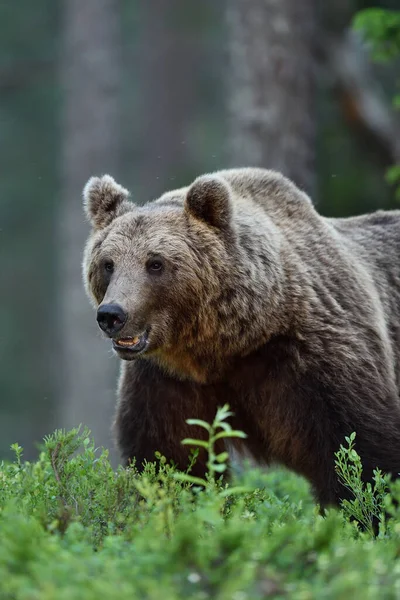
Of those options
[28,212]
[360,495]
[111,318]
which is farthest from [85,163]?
[360,495]

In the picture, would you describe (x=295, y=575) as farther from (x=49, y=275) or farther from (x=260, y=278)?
(x=49, y=275)

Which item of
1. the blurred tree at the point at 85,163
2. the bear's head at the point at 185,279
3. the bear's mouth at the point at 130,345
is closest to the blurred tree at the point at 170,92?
the blurred tree at the point at 85,163

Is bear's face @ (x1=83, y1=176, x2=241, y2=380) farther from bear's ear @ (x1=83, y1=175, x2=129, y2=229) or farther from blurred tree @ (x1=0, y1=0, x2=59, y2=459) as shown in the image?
blurred tree @ (x1=0, y1=0, x2=59, y2=459)

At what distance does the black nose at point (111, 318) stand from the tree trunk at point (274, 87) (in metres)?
5.71

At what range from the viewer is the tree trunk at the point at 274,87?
10383 millimetres

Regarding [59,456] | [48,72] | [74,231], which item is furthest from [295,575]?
[48,72]

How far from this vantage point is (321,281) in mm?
5480

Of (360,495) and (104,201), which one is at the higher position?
(104,201)

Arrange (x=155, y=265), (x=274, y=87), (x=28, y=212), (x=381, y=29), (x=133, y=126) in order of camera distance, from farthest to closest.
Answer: (x=28, y=212) < (x=133, y=126) < (x=274, y=87) < (x=381, y=29) < (x=155, y=265)

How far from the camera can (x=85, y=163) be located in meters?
17.3

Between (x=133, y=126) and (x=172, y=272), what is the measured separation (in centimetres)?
2077

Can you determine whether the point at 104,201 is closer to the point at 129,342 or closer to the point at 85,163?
the point at 129,342

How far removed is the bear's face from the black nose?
0.07 metres

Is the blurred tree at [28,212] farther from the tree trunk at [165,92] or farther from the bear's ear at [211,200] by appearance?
the bear's ear at [211,200]
